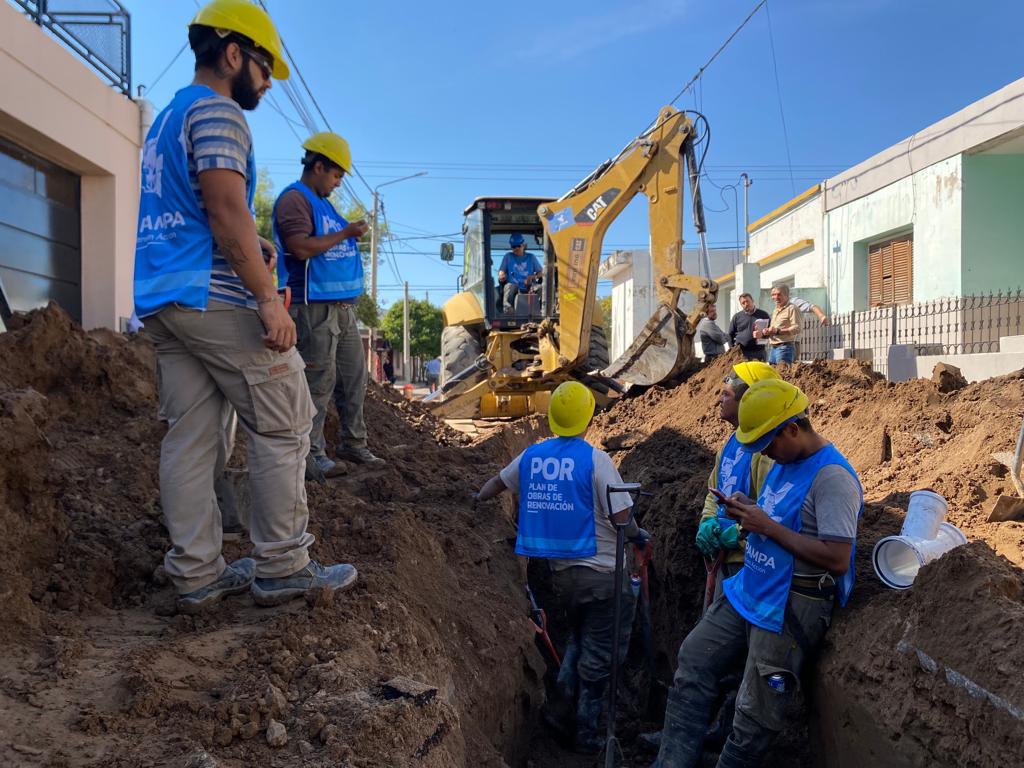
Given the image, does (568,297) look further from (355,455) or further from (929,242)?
(929,242)

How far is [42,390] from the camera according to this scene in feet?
15.3

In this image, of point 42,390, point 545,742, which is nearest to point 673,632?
point 545,742

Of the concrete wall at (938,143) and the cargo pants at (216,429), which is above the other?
the concrete wall at (938,143)

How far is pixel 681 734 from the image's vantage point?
12.3 feet

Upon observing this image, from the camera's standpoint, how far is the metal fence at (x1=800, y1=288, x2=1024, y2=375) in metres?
10.4

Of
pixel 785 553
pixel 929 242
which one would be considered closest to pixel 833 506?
pixel 785 553

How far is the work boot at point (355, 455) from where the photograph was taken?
5.62 m

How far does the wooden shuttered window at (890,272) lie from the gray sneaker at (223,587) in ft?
49.2

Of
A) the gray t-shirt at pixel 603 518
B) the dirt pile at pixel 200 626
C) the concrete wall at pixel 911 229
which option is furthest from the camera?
the concrete wall at pixel 911 229

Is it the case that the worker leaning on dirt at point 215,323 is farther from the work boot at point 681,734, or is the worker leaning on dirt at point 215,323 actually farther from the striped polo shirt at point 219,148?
the work boot at point 681,734

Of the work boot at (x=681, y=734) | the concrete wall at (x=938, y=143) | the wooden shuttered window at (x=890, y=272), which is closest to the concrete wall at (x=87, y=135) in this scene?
the work boot at (x=681, y=734)

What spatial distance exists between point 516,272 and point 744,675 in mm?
9101

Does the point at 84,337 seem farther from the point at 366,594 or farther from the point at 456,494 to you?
the point at 366,594

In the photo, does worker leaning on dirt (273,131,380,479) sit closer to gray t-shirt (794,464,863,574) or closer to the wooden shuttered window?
gray t-shirt (794,464,863,574)
